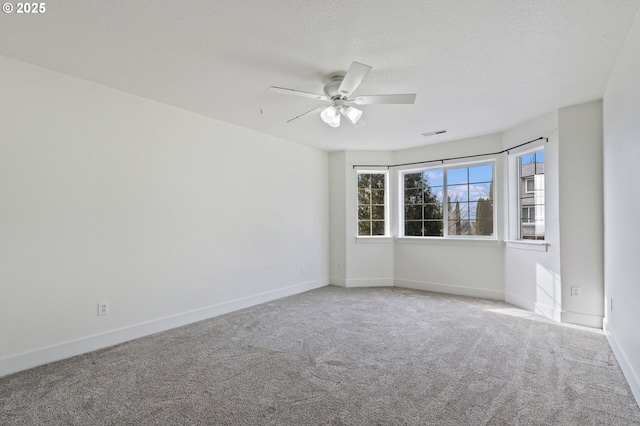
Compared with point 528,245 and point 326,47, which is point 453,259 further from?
point 326,47

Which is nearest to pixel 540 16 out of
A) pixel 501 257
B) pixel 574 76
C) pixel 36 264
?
pixel 574 76

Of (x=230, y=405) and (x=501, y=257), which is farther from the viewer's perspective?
(x=501, y=257)

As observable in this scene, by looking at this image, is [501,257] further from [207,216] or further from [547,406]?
[207,216]

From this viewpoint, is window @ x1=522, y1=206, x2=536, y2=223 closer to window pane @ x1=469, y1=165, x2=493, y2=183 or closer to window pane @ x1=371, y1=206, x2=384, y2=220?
window pane @ x1=469, y1=165, x2=493, y2=183

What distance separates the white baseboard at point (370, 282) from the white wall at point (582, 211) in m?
2.60

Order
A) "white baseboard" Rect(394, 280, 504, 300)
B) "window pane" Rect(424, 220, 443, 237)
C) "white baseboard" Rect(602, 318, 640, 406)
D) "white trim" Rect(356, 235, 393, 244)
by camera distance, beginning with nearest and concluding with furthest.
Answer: "white baseboard" Rect(602, 318, 640, 406) → "white baseboard" Rect(394, 280, 504, 300) → "window pane" Rect(424, 220, 443, 237) → "white trim" Rect(356, 235, 393, 244)

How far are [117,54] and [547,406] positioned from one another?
388cm

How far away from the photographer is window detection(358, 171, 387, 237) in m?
5.87

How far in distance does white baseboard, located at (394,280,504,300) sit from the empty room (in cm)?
4

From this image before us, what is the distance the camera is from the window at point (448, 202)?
5.00 metres

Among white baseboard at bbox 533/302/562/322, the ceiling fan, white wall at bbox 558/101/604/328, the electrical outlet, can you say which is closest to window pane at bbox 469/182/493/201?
white wall at bbox 558/101/604/328

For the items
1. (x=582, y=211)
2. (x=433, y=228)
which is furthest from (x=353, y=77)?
(x=433, y=228)

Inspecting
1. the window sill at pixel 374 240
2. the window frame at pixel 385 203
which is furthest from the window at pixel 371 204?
the window sill at pixel 374 240

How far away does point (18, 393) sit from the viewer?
7.22ft
